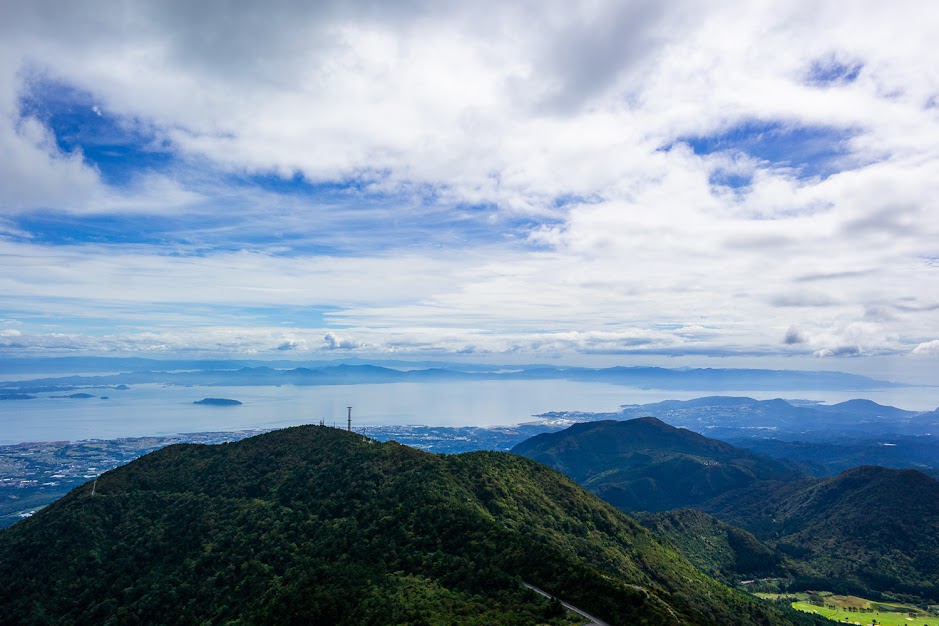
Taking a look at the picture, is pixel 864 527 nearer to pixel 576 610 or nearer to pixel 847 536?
pixel 847 536

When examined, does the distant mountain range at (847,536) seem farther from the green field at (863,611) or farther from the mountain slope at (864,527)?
the green field at (863,611)

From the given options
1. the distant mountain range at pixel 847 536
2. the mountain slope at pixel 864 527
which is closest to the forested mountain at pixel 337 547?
the distant mountain range at pixel 847 536

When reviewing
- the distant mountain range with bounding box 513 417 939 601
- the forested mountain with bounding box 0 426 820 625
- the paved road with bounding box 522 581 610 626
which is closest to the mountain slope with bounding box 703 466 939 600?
the distant mountain range with bounding box 513 417 939 601

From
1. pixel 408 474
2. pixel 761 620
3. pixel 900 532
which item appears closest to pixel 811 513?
pixel 900 532

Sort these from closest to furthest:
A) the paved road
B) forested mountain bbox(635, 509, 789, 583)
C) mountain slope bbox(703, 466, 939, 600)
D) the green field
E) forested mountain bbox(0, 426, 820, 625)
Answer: the paved road
forested mountain bbox(0, 426, 820, 625)
the green field
forested mountain bbox(635, 509, 789, 583)
mountain slope bbox(703, 466, 939, 600)

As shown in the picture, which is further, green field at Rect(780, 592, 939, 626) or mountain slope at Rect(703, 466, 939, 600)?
mountain slope at Rect(703, 466, 939, 600)

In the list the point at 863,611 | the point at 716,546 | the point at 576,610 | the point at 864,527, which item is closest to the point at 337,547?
the point at 576,610

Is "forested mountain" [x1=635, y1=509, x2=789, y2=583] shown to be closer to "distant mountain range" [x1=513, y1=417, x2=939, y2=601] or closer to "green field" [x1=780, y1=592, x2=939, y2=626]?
"distant mountain range" [x1=513, y1=417, x2=939, y2=601]
